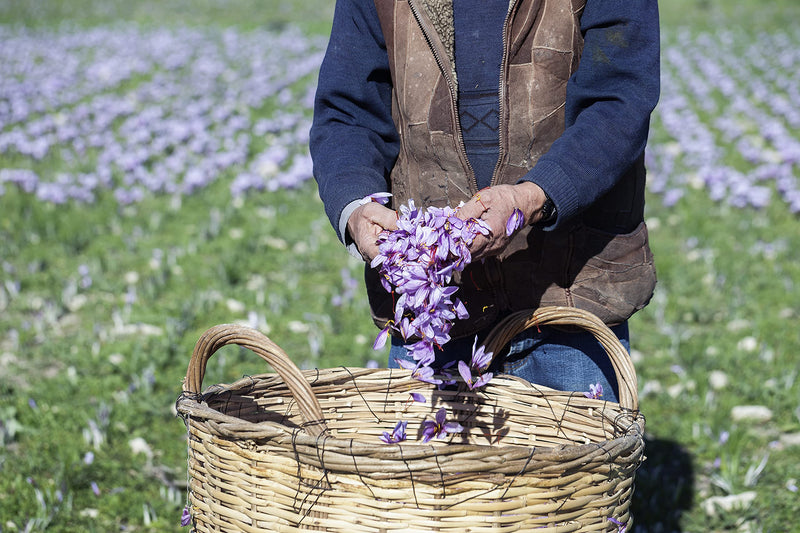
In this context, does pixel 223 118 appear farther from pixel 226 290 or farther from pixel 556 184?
pixel 556 184

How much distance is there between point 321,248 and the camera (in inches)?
224

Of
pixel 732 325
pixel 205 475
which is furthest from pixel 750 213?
pixel 205 475

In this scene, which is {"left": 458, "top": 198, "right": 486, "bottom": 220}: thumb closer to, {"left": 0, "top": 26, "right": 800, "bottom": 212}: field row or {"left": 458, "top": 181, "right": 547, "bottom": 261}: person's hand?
{"left": 458, "top": 181, "right": 547, "bottom": 261}: person's hand

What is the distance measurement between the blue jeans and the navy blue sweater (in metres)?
0.49

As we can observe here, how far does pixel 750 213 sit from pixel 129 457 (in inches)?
208

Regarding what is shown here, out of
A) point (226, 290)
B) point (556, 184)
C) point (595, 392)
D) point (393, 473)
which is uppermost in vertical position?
point (556, 184)

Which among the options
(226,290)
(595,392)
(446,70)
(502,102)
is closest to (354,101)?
(446,70)

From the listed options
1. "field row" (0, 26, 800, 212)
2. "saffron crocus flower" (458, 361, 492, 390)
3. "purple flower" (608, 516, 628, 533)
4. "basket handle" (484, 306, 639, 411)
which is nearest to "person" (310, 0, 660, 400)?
"basket handle" (484, 306, 639, 411)

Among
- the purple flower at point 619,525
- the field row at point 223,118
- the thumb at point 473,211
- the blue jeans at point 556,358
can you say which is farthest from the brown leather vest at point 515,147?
the field row at point 223,118

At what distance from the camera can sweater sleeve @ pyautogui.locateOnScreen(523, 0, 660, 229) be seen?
191cm

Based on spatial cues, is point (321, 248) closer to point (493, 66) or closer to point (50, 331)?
point (50, 331)

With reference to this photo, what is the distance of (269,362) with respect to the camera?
6.47 feet

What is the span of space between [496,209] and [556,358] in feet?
2.36

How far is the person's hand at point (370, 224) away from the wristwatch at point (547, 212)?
0.37 m
